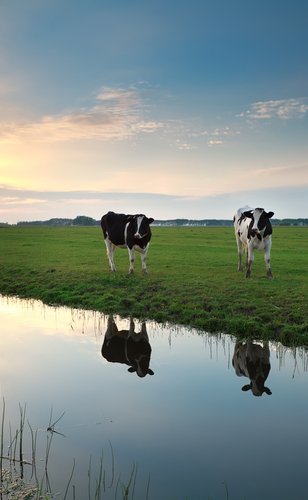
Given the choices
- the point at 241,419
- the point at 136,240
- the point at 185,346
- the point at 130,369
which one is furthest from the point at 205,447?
the point at 136,240

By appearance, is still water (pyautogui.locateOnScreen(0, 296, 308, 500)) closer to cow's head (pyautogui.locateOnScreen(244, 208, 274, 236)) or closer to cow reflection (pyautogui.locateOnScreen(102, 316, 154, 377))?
cow reflection (pyautogui.locateOnScreen(102, 316, 154, 377))

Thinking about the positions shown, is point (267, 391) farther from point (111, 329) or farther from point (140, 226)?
point (140, 226)

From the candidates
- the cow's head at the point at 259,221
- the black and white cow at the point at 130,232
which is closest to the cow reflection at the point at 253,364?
the cow's head at the point at 259,221

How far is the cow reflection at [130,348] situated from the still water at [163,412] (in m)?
0.03

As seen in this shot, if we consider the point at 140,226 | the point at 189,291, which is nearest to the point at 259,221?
the point at 189,291

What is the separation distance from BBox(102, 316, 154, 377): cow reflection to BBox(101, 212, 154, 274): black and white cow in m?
6.88

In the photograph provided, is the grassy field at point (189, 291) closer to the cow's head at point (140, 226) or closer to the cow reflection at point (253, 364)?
the cow reflection at point (253, 364)

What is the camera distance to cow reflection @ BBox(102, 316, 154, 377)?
10859mm

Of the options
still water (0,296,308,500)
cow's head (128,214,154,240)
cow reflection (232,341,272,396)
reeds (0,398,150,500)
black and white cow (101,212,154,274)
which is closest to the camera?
reeds (0,398,150,500)

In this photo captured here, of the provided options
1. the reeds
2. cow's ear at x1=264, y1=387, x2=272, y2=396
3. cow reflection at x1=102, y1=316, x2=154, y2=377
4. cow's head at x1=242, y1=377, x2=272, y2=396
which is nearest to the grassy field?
cow reflection at x1=102, y1=316, x2=154, y2=377

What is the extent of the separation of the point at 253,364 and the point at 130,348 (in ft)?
11.0

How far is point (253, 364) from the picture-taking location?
10742mm

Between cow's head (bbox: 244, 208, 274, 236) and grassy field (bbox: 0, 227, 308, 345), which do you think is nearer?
grassy field (bbox: 0, 227, 308, 345)

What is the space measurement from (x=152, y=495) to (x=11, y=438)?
2.68 metres
